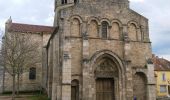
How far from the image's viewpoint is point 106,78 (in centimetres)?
2644

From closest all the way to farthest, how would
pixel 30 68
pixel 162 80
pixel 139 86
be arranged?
pixel 139 86, pixel 30 68, pixel 162 80

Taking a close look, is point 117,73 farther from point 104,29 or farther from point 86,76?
point 104,29

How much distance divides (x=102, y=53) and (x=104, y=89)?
403 centimetres

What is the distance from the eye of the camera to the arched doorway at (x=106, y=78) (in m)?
25.9

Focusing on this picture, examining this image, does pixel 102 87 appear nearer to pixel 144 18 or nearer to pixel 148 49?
pixel 148 49

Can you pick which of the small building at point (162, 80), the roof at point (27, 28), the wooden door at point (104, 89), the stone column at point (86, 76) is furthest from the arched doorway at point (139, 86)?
the small building at point (162, 80)

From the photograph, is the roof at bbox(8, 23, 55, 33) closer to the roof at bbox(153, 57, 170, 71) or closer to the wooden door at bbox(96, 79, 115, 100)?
the wooden door at bbox(96, 79, 115, 100)

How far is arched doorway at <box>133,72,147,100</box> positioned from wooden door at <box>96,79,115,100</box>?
2653 millimetres

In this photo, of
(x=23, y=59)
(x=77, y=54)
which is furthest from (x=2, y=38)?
(x=77, y=54)

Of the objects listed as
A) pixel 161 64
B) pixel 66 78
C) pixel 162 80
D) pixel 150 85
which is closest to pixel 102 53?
pixel 66 78

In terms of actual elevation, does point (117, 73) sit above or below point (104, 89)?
above

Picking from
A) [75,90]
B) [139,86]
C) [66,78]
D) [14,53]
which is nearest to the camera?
[66,78]

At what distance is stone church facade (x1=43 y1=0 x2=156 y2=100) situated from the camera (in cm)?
2452

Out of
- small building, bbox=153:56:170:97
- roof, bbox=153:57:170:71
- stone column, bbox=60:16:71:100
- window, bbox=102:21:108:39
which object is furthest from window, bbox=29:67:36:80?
roof, bbox=153:57:170:71
